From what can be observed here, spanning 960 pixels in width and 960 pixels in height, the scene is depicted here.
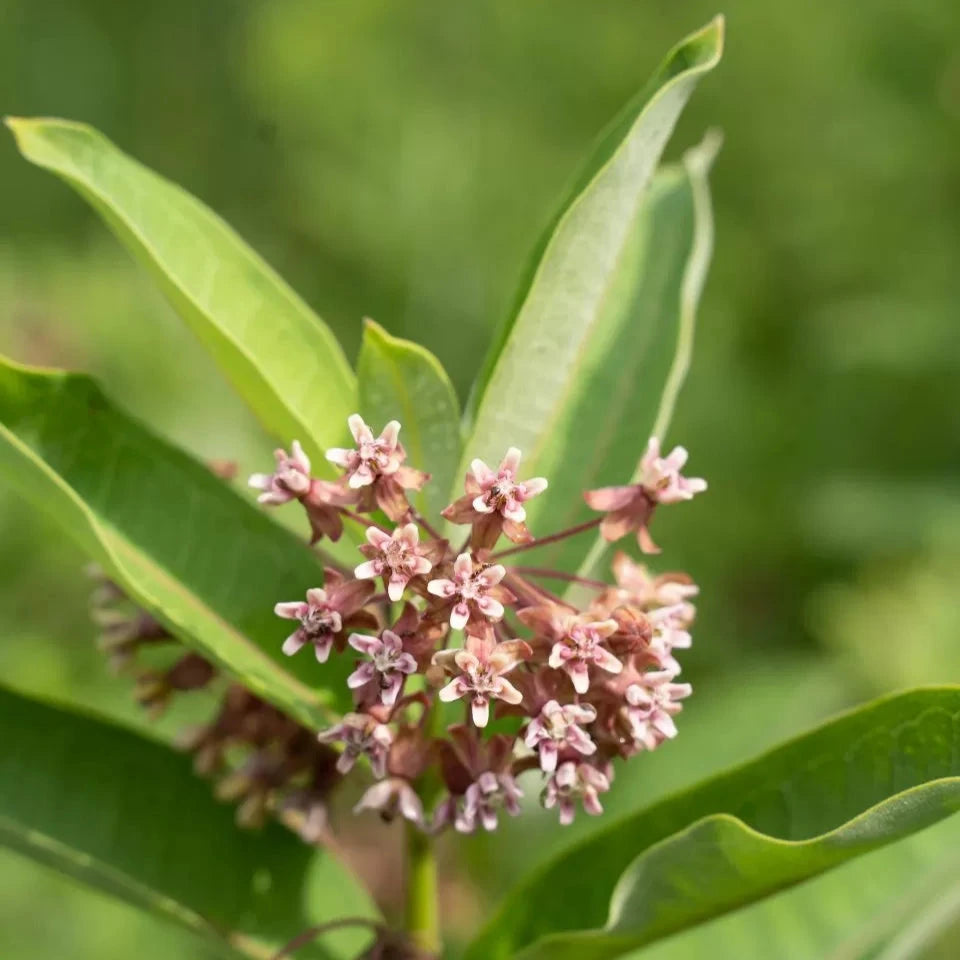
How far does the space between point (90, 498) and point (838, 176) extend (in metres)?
4.14

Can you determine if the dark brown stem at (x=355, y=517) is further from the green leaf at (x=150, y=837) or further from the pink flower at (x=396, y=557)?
the green leaf at (x=150, y=837)

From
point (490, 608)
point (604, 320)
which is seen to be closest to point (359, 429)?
point (490, 608)

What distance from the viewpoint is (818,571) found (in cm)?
473

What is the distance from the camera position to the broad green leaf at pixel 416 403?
4.71ft

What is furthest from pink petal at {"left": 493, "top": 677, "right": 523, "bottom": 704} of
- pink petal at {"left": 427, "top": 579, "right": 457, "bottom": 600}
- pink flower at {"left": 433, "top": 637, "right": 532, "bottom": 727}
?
pink petal at {"left": 427, "top": 579, "right": 457, "bottom": 600}

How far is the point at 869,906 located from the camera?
177 cm

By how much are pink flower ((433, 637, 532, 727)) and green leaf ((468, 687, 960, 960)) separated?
23cm

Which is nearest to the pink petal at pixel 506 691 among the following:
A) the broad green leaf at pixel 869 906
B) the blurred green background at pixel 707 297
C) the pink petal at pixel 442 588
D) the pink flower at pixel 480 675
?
the pink flower at pixel 480 675

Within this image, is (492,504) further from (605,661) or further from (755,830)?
(755,830)

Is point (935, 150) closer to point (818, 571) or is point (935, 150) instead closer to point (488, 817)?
point (818, 571)

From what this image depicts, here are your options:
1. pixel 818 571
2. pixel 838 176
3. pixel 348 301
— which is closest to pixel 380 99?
pixel 348 301

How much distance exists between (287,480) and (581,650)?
370 mm

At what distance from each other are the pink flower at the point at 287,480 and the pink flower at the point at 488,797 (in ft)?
1.22

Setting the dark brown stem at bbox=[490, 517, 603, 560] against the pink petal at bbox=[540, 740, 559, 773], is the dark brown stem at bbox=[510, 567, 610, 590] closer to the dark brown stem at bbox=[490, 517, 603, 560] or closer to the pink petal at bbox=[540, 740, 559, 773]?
the dark brown stem at bbox=[490, 517, 603, 560]
